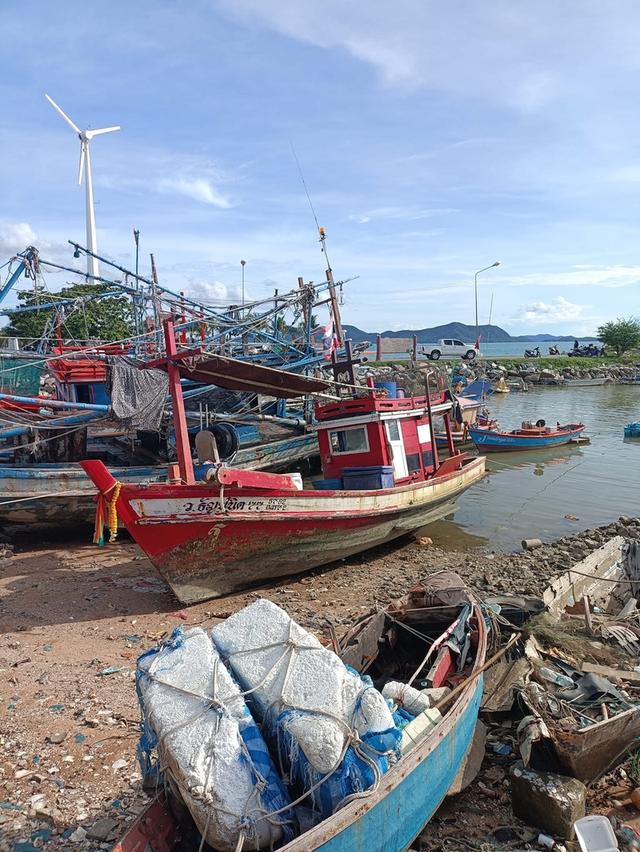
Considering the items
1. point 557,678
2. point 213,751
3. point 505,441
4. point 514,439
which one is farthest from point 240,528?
point 514,439

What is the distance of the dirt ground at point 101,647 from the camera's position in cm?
471

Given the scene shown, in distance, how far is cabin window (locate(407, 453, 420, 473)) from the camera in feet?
42.2

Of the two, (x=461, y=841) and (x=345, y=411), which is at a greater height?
(x=345, y=411)

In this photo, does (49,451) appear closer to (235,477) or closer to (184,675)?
(235,477)

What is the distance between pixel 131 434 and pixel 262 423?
4.51m

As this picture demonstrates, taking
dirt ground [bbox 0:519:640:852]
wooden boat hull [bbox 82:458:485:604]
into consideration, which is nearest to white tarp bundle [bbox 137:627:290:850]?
dirt ground [bbox 0:519:640:852]

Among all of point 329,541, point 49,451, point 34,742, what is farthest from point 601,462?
point 34,742

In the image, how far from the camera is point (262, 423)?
59.6 ft

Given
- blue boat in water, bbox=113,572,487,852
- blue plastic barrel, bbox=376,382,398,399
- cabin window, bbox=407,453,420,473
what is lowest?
blue boat in water, bbox=113,572,487,852

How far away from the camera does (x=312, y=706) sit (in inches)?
144

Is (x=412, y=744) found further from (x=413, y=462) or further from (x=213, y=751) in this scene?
(x=413, y=462)

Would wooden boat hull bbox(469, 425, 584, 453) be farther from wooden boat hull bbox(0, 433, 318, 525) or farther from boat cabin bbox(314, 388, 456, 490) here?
wooden boat hull bbox(0, 433, 318, 525)

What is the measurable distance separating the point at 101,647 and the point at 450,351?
2054 inches

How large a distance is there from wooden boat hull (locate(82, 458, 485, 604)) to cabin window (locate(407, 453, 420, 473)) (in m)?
1.22
